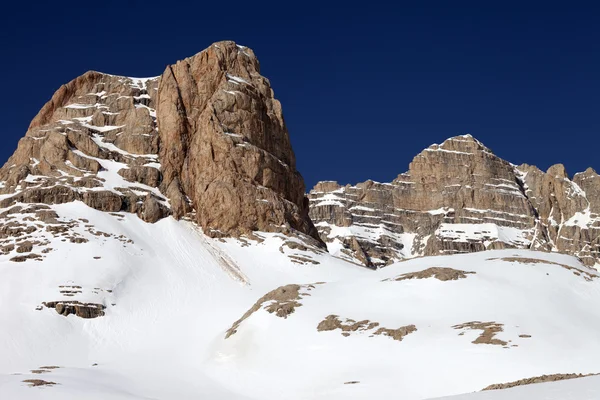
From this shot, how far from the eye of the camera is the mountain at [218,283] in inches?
1923

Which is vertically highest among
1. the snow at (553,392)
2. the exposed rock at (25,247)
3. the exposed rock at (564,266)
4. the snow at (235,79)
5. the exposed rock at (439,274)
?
the snow at (235,79)

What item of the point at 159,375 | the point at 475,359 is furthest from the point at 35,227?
the point at 475,359

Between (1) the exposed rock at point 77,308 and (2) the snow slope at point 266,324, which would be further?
(1) the exposed rock at point 77,308

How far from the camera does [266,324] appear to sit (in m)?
62.7

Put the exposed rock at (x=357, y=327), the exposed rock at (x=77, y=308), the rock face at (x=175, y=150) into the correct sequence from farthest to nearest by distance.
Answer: the rock face at (x=175, y=150) → the exposed rock at (x=77, y=308) → the exposed rock at (x=357, y=327)

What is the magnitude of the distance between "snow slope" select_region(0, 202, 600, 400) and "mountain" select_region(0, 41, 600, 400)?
232 mm

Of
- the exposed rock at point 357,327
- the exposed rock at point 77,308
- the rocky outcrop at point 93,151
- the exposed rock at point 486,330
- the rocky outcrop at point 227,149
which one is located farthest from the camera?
the rocky outcrop at point 227,149

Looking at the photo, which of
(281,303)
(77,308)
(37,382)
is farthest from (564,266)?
(77,308)

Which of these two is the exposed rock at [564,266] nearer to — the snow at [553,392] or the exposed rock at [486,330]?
the exposed rock at [486,330]

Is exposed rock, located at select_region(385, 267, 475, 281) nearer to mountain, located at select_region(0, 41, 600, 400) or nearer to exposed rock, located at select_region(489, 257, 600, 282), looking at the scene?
mountain, located at select_region(0, 41, 600, 400)

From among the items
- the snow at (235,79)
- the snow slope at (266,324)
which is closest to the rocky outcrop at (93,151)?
the snow slope at (266,324)

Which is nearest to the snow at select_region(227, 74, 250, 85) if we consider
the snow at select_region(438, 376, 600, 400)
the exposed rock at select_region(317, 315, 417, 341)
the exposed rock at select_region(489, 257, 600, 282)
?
the exposed rock at select_region(489, 257, 600, 282)

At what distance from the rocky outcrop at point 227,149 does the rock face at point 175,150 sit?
0.19 m

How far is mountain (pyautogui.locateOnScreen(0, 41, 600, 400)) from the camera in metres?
48.8
